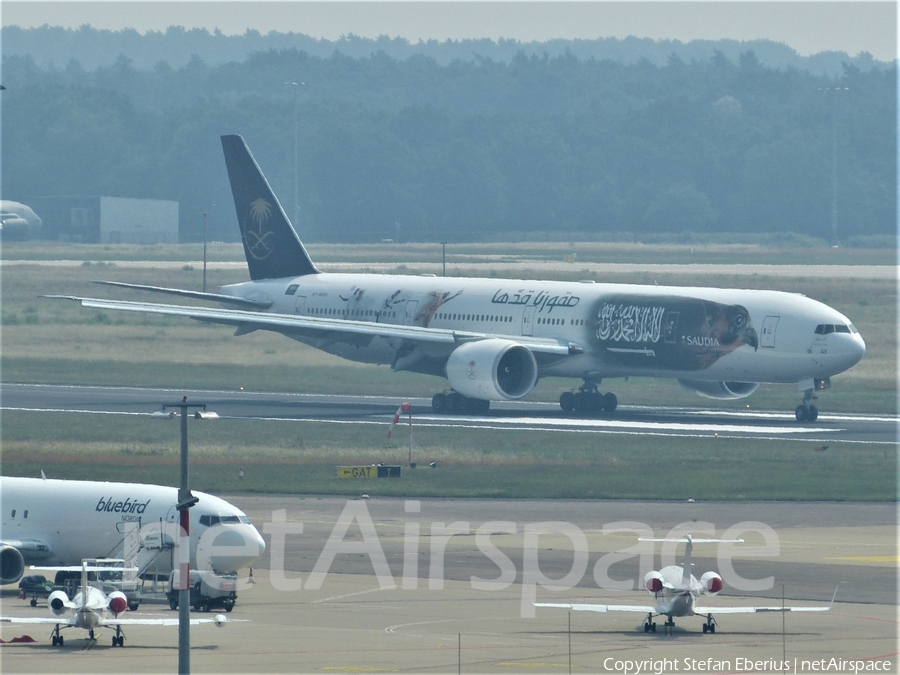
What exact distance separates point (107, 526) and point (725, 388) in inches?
1570

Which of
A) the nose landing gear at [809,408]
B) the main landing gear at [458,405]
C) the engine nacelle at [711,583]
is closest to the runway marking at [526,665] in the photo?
the engine nacelle at [711,583]

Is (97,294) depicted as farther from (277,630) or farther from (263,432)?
(277,630)

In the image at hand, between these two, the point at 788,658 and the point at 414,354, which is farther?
the point at 414,354

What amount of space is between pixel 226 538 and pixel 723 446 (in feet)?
94.1

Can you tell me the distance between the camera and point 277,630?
35.8 metres

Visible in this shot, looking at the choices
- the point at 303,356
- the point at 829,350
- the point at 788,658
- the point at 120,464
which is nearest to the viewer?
the point at 788,658

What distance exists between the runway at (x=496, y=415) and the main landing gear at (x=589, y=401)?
28.5 inches

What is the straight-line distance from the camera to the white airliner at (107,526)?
131 ft

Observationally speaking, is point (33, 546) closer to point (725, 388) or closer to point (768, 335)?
point (768, 335)

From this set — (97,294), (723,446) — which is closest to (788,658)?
(723,446)

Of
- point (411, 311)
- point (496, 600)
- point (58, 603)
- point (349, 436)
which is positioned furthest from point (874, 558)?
point (411, 311)

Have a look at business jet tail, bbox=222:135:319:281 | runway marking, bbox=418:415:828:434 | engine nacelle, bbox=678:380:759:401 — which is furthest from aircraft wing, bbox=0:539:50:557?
business jet tail, bbox=222:135:319:281

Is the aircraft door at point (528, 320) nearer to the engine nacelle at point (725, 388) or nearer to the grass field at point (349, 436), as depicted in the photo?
the engine nacelle at point (725, 388)

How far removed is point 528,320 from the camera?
7675cm
